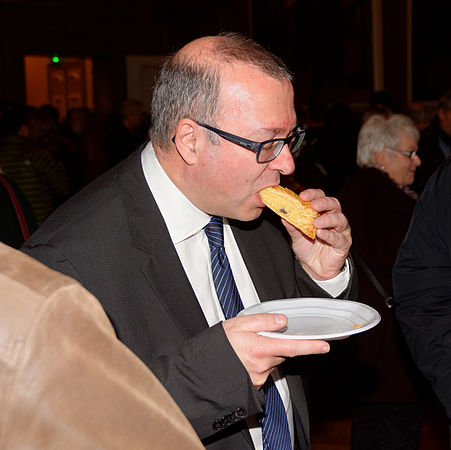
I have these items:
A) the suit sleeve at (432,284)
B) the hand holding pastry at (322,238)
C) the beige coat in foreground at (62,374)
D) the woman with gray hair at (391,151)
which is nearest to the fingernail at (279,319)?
the hand holding pastry at (322,238)

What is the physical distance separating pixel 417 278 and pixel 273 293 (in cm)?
56

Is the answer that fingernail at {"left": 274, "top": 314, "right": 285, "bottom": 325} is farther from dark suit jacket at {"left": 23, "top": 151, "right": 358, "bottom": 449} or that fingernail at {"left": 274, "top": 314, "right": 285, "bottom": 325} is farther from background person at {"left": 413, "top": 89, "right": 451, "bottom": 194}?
background person at {"left": 413, "top": 89, "right": 451, "bottom": 194}

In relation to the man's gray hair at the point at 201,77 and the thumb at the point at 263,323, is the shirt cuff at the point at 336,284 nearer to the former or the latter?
the man's gray hair at the point at 201,77

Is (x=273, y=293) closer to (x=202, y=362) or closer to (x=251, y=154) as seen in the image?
(x=251, y=154)

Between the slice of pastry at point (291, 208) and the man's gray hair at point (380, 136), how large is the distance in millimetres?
2137

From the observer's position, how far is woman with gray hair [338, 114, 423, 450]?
3.42 metres

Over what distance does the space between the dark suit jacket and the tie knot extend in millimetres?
227

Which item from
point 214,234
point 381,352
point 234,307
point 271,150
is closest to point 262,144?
point 271,150

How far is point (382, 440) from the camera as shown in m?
A: 3.45

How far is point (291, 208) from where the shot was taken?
6.37ft

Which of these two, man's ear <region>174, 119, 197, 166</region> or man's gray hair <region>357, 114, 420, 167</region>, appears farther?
man's gray hair <region>357, 114, 420, 167</region>

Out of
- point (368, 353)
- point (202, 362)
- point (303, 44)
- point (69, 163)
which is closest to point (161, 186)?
point (202, 362)

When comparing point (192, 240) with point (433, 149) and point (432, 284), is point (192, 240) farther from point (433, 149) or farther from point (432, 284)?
point (433, 149)

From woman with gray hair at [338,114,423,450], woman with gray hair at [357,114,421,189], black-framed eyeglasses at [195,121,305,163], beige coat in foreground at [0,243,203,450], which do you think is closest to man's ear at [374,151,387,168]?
woman with gray hair at [357,114,421,189]
